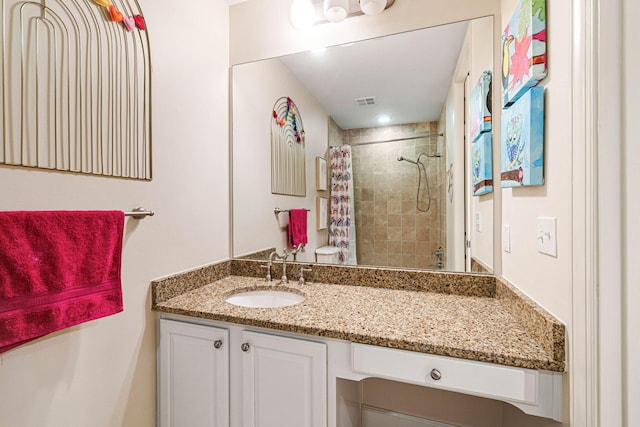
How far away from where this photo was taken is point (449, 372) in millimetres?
882

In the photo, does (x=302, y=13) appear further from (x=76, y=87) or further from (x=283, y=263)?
(x=283, y=263)

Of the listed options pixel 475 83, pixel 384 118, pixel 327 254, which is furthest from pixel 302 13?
pixel 327 254

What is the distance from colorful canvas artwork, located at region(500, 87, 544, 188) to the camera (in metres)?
0.86

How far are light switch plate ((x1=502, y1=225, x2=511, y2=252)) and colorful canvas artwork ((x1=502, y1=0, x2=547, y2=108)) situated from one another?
1.57 ft

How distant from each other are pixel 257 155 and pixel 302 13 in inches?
31.5

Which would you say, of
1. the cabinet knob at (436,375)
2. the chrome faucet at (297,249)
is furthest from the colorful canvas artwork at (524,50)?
the chrome faucet at (297,249)

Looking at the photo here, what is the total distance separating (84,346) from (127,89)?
94cm

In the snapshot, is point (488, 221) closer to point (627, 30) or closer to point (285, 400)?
point (627, 30)

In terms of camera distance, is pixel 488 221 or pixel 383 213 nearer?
pixel 488 221

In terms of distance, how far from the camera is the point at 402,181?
150 cm

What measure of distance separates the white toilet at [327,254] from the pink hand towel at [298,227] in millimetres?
115

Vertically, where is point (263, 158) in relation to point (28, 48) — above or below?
below

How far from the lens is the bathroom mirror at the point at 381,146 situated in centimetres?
142

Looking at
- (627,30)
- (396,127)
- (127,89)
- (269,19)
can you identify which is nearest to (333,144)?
(396,127)
